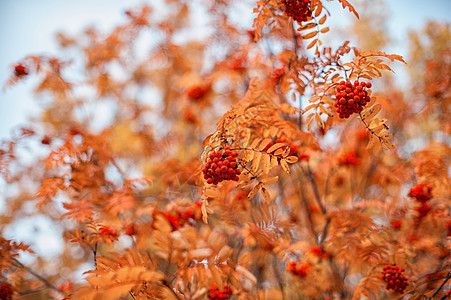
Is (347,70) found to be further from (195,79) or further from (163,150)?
(163,150)

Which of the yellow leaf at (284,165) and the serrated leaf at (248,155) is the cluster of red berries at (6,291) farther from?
the yellow leaf at (284,165)

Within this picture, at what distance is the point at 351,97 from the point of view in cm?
148

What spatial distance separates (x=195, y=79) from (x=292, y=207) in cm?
260

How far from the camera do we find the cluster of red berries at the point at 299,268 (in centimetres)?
265

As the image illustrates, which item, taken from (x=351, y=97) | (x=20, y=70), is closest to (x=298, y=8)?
(x=351, y=97)

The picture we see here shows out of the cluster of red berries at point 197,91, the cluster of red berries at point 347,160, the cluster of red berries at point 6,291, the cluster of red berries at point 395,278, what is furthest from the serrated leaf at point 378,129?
the cluster of red berries at point 197,91

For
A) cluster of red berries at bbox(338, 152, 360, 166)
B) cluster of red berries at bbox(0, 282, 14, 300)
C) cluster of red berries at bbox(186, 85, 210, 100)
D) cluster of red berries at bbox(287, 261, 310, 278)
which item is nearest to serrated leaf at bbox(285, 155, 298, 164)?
cluster of red berries at bbox(287, 261, 310, 278)

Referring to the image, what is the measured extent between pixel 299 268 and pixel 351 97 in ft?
6.47

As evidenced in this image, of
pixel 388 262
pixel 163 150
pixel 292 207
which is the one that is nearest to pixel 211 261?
pixel 388 262

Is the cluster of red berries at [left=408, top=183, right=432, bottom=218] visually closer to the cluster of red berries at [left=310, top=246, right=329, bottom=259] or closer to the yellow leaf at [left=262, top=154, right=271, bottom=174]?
the cluster of red berries at [left=310, top=246, right=329, bottom=259]

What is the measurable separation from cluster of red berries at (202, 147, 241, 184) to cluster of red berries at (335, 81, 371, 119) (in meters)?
0.70

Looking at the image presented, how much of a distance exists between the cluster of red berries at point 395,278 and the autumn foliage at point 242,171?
0.01 metres

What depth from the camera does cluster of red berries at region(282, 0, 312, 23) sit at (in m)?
1.67

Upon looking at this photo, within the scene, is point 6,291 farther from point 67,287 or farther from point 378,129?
point 378,129
